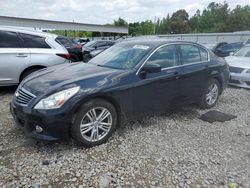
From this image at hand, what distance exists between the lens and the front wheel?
5.49m

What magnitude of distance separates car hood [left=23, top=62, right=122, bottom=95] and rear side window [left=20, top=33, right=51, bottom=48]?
2.55 m

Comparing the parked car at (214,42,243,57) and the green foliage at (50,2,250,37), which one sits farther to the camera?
the green foliage at (50,2,250,37)

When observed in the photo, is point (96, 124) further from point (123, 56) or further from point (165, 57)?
point (165, 57)

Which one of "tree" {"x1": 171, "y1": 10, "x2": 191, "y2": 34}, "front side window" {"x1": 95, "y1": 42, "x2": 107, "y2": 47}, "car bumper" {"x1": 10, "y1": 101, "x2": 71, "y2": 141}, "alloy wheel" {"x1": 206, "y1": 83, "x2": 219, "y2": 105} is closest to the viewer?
"car bumper" {"x1": 10, "y1": 101, "x2": 71, "y2": 141}

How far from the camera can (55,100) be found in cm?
342

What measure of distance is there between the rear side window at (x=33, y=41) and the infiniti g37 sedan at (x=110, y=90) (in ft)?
8.05

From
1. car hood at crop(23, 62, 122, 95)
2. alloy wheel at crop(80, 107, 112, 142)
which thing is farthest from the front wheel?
alloy wheel at crop(80, 107, 112, 142)

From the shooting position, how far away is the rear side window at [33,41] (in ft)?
21.5

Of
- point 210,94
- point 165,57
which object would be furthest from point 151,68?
point 210,94

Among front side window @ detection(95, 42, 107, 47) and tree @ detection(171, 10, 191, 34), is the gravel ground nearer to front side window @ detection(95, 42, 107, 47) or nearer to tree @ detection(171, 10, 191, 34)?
front side window @ detection(95, 42, 107, 47)

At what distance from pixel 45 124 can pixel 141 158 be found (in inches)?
55.0

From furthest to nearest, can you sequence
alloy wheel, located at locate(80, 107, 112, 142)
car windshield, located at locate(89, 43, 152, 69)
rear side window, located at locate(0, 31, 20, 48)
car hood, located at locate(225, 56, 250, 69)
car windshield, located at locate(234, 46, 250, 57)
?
car windshield, located at locate(234, 46, 250, 57) → car hood, located at locate(225, 56, 250, 69) → rear side window, located at locate(0, 31, 20, 48) → car windshield, located at locate(89, 43, 152, 69) → alloy wheel, located at locate(80, 107, 112, 142)

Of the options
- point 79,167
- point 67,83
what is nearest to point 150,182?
point 79,167

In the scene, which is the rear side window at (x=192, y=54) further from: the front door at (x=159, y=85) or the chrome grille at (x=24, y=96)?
the chrome grille at (x=24, y=96)
